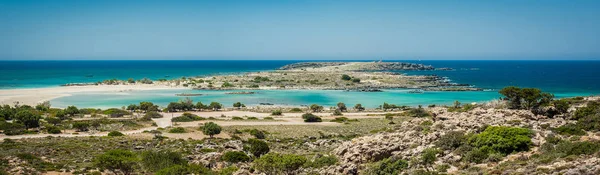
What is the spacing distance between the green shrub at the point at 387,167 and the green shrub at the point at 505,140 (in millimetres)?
3979

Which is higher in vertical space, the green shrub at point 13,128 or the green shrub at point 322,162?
the green shrub at point 322,162

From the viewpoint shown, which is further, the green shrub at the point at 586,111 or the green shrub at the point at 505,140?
the green shrub at the point at 586,111

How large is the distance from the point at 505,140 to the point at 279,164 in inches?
442

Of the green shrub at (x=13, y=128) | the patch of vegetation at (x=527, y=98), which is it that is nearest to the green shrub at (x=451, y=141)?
the patch of vegetation at (x=527, y=98)

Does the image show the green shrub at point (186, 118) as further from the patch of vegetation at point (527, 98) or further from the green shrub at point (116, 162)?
the patch of vegetation at point (527, 98)

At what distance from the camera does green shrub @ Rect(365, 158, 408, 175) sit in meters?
19.7

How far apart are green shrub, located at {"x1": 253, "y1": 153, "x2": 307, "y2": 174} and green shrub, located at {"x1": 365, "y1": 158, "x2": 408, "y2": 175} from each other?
4010mm

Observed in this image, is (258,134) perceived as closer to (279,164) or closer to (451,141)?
(279,164)

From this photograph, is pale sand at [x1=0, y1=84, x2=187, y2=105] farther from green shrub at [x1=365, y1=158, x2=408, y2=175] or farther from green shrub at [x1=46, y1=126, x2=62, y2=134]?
green shrub at [x1=365, y1=158, x2=408, y2=175]

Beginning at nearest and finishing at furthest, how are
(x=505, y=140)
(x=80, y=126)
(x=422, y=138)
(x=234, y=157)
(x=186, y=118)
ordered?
(x=505, y=140) → (x=422, y=138) → (x=234, y=157) → (x=80, y=126) → (x=186, y=118)

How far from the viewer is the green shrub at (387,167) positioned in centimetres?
1966

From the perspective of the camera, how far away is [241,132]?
4347 cm

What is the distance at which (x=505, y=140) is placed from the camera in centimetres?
2008

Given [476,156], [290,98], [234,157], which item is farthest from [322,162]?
[290,98]
